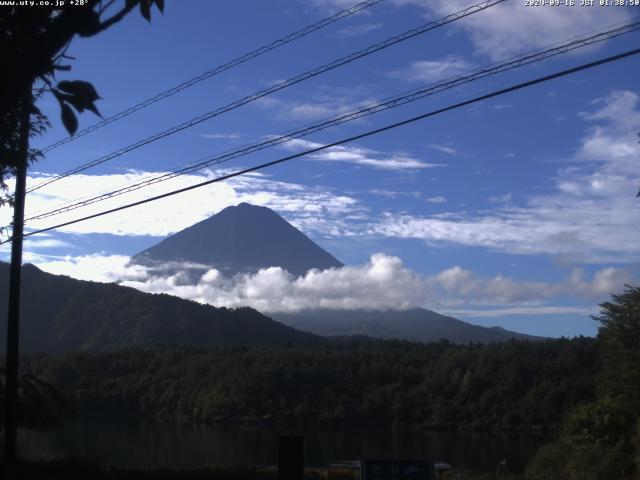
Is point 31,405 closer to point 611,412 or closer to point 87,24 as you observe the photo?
point 87,24

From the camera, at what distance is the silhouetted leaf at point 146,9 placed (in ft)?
14.8

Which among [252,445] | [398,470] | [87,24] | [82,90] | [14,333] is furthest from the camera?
[252,445]

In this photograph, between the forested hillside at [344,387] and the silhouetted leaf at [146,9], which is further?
the forested hillside at [344,387]

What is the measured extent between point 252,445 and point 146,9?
47.5m

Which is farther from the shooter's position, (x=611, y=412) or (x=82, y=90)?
(x=611, y=412)

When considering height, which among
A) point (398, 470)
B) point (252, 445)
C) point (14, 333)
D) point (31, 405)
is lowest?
point (252, 445)

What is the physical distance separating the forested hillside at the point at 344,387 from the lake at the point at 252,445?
3452mm

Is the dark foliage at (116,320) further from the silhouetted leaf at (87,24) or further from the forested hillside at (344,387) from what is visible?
the silhouetted leaf at (87,24)

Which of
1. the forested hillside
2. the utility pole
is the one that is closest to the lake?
the forested hillside

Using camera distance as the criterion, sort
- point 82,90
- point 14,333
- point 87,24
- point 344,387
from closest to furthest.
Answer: point 87,24 < point 82,90 < point 14,333 < point 344,387

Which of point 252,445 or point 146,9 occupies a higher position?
point 146,9

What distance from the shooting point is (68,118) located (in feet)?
14.2

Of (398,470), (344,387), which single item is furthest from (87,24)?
(344,387)

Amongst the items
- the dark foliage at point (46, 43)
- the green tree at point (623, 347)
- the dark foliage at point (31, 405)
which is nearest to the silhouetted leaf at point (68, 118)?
the dark foliage at point (46, 43)
